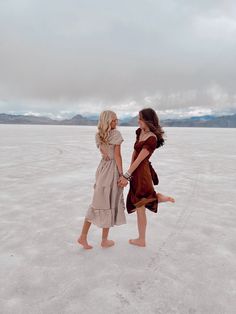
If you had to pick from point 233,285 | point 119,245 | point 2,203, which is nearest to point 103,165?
point 119,245

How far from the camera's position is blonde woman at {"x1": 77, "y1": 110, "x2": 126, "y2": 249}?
312 cm

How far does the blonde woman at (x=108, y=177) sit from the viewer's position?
3.12 meters

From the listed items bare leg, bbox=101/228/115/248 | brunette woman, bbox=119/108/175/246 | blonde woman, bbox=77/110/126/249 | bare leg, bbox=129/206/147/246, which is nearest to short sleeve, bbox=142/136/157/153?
brunette woman, bbox=119/108/175/246

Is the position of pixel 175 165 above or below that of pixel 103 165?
below

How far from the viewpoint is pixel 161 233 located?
13.3ft

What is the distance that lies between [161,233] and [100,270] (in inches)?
53.7

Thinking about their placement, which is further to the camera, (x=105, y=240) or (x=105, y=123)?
(x=105, y=240)

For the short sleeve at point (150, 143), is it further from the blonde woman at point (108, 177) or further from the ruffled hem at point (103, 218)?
the ruffled hem at point (103, 218)

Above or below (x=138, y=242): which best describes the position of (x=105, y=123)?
above

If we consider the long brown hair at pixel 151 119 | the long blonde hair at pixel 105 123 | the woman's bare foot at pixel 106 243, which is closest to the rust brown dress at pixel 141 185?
the long brown hair at pixel 151 119

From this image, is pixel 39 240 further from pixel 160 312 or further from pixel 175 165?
pixel 175 165

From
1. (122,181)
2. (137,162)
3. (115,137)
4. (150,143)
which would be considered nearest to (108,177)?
(122,181)

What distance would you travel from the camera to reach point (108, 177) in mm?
3244

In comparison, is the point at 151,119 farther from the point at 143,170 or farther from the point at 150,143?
the point at 143,170
